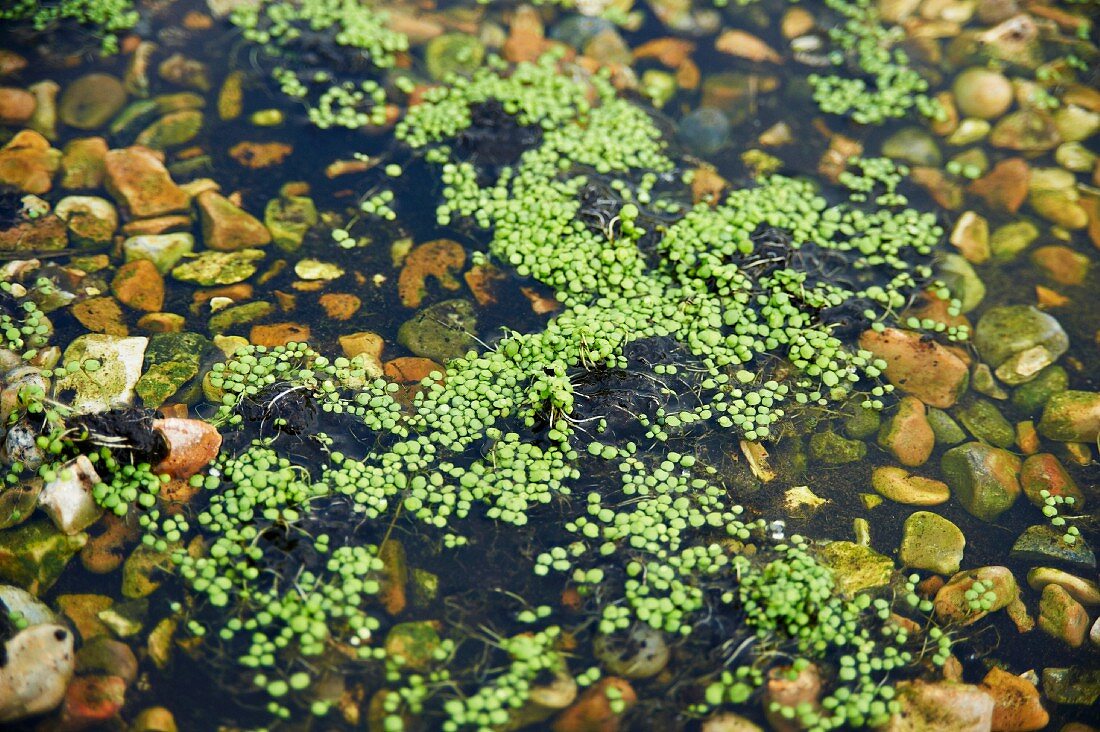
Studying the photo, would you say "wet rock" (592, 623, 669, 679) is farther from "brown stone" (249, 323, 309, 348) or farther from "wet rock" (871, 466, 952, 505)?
"brown stone" (249, 323, 309, 348)

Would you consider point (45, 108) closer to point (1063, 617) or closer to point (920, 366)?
point (920, 366)

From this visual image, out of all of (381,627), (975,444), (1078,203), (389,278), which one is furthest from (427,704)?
(1078,203)

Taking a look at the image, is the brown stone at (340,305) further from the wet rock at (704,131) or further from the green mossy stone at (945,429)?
the green mossy stone at (945,429)

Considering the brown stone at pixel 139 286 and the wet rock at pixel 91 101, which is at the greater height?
the wet rock at pixel 91 101

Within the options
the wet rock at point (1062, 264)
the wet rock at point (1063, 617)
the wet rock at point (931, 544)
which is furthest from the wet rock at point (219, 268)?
the wet rock at point (1062, 264)

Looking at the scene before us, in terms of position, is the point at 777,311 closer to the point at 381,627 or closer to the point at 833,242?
the point at 833,242

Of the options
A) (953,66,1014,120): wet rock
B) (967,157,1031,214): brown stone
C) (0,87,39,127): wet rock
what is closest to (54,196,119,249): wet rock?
(0,87,39,127): wet rock

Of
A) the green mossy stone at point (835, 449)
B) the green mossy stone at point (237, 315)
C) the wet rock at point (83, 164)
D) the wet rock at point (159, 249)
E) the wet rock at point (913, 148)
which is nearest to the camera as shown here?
the green mossy stone at point (835, 449)
